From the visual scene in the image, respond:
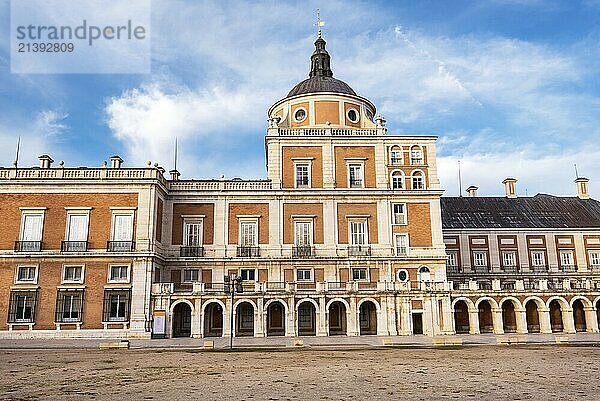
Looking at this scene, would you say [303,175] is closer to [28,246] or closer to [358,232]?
[358,232]

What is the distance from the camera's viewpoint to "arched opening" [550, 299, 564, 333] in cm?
4356

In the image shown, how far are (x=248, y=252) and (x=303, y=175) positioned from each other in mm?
7814

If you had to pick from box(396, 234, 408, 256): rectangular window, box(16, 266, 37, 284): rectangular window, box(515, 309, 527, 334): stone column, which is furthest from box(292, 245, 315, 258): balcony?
box(16, 266, 37, 284): rectangular window

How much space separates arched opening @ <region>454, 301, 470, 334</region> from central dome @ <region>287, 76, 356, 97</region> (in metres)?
20.6

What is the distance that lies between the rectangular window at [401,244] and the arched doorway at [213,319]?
577 inches

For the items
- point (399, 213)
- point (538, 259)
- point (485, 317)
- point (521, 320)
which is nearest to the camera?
point (521, 320)

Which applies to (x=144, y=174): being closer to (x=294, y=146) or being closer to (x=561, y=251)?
(x=294, y=146)

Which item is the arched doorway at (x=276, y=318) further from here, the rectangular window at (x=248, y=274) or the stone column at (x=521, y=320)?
the stone column at (x=521, y=320)

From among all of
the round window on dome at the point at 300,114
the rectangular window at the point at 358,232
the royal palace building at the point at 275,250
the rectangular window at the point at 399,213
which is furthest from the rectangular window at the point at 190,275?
the rectangular window at the point at 399,213

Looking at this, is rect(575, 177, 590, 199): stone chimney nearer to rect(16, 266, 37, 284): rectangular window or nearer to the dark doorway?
the dark doorway

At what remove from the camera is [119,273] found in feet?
127

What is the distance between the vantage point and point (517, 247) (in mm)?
54438

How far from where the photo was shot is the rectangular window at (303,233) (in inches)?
1692

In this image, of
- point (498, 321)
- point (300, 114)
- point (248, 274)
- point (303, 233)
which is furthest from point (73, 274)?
point (498, 321)
